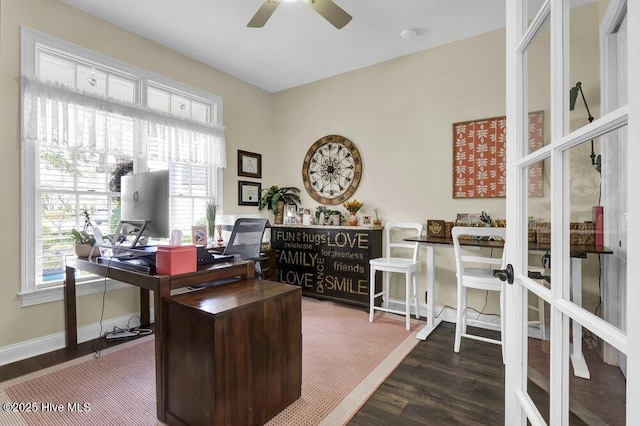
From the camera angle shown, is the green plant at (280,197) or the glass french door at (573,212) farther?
the green plant at (280,197)

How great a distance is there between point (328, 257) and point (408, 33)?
2487mm

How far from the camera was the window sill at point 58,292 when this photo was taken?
249 cm

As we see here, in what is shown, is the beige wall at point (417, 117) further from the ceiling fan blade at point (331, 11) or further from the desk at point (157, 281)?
the desk at point (157, 281)

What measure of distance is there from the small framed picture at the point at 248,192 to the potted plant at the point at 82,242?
1.84 metres

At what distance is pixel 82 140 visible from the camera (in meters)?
2.71

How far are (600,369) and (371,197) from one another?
3212mm

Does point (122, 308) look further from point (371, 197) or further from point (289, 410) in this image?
point (371, 197)

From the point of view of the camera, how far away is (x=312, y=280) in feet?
12.9

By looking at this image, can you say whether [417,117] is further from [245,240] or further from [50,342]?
[50,342]

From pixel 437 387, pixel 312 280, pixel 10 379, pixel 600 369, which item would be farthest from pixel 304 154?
pixel 600 369

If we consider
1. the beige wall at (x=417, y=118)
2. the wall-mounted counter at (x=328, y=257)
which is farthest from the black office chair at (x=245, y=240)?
the beige wall at (x=417, y=118)

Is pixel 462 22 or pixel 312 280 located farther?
pixel 312 280

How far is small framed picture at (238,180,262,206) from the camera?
424 cm

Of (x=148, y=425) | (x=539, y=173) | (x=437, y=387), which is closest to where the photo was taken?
(x=539, y=173)
